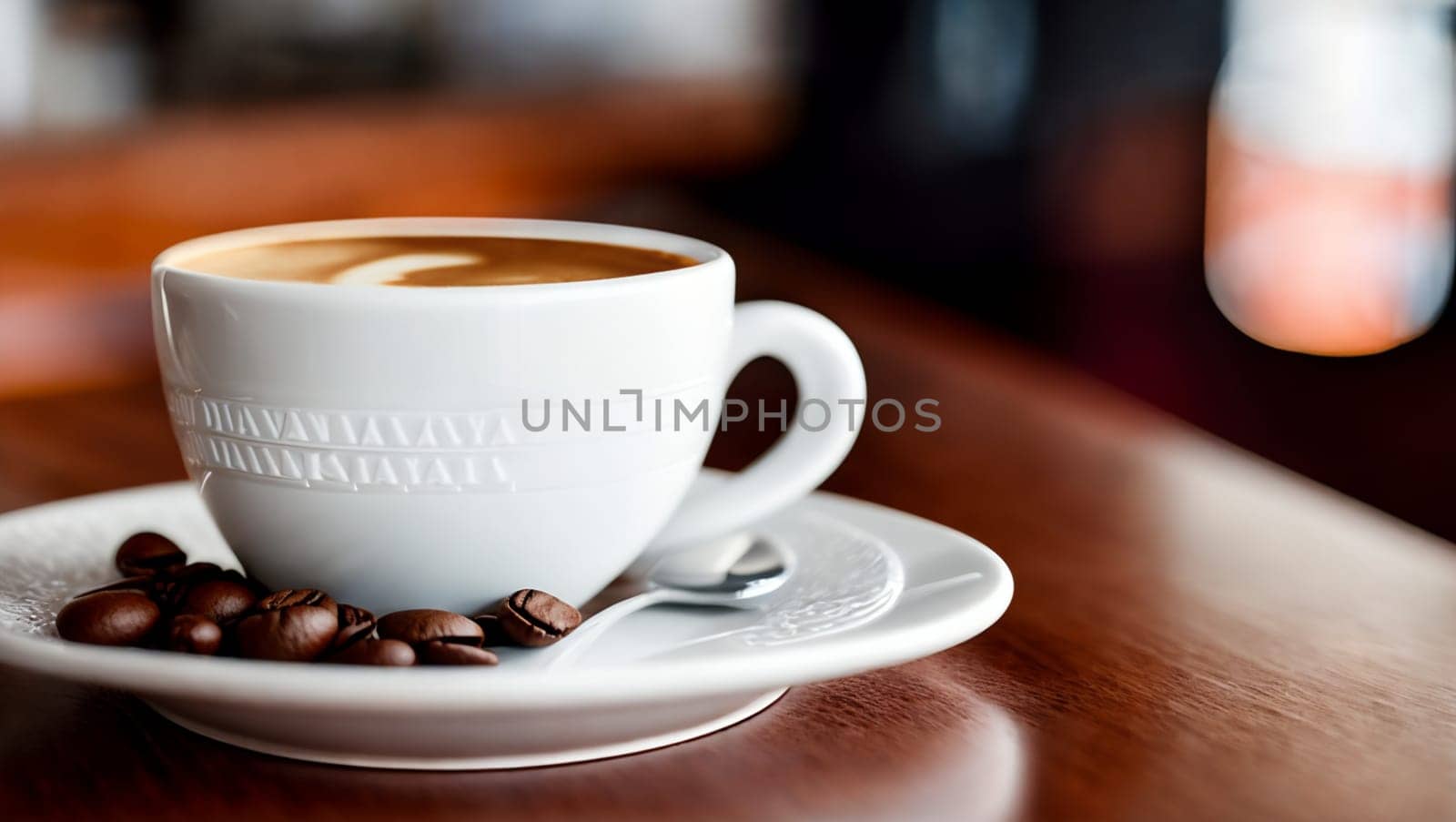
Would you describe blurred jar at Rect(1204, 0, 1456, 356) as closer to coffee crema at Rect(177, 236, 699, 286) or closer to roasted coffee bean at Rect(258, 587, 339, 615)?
coffee crema at Rect(177, 236, 699, 286)

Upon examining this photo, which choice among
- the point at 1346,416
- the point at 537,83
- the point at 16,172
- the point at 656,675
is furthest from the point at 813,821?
the point at 537,83

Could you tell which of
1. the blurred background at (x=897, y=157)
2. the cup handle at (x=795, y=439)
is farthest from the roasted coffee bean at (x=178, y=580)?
the blurred background at (x=897, y=157)

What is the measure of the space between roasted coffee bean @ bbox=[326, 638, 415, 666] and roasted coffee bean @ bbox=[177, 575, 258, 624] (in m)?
0.09

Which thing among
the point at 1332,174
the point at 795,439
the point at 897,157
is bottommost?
the point at 897,157

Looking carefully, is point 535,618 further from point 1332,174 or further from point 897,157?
point 897,157

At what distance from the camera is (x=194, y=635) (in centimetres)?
56

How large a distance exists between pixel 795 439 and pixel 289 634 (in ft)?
0.99

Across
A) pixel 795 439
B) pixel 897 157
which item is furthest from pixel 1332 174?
pixel 795 439

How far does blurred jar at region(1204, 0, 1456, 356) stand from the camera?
8.44ft

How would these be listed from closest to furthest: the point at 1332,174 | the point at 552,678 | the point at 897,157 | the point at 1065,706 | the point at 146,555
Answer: the point at 552,678 → the point at 1065,706 → the point at 146,555 → the point at 1332,174 → the point at 897,157

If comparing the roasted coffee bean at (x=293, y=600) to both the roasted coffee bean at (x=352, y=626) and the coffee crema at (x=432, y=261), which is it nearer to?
the roasted coffee bean at (x=352, y=626)

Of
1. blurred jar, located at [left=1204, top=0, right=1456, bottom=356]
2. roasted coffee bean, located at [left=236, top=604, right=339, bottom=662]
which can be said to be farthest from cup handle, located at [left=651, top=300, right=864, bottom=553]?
blurred jar, located at [left=1204, top=0, right=1456, bottom=356]

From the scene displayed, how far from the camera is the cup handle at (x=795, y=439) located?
2.48 feet

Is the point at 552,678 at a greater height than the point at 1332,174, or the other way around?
the point at 552,678
